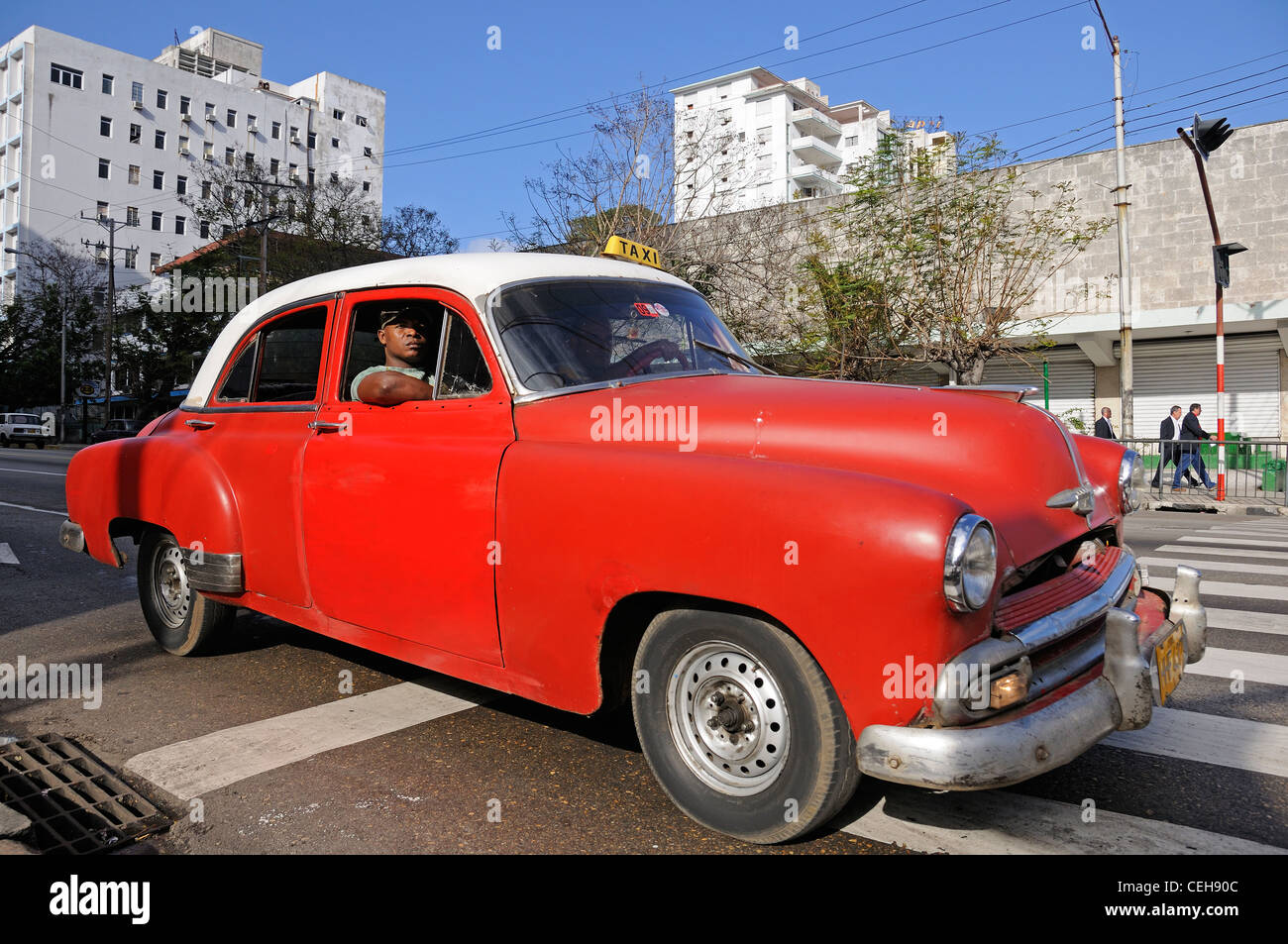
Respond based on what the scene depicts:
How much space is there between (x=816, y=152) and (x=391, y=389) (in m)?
72.0

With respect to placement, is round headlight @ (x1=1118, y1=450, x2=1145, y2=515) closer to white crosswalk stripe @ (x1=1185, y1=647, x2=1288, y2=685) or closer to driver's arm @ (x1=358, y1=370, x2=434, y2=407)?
white crosswalk stripe @ (x1=1185, y1=647, x2=1288, y2=685)

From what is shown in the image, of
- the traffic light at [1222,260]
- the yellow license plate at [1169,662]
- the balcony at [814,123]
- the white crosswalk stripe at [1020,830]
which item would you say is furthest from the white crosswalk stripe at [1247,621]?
the balcony at [814,123]

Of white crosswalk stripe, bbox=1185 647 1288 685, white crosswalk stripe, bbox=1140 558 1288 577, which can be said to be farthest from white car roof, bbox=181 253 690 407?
white crosswalk stripe, bbox=1140 558 1288 577

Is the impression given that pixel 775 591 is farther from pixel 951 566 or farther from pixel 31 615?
pixel 31 615

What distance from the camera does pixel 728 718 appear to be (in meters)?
2.76

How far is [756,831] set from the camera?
2732mm

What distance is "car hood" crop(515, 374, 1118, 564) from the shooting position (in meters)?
2.97

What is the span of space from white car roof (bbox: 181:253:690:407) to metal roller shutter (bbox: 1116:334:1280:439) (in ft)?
70.6

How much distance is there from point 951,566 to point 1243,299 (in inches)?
894

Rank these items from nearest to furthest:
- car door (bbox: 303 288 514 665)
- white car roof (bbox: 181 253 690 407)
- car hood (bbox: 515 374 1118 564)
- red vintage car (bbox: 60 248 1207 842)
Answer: red vintage car (bbox: 60 248 1207 842) → car hood (bbox: 515 374 1118 564) → car door (bbox: 303 288 514 665) → white car roof (bbox: 181 253 690 407)

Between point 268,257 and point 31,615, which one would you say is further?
point 268,257

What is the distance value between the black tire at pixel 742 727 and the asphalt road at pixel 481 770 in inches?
5.8

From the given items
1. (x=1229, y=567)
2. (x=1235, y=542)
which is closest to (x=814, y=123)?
(x=1235, y=542)
